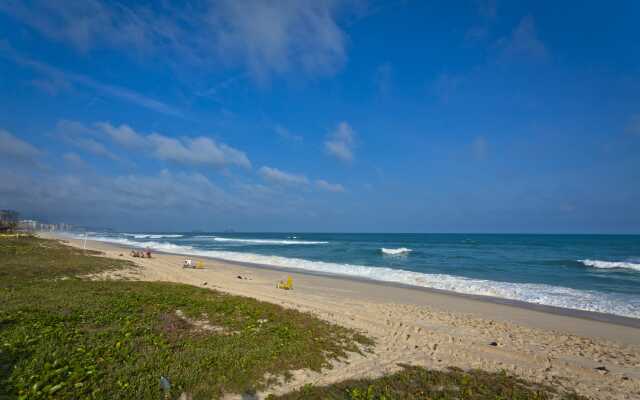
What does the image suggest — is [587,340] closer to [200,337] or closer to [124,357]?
[200,337]

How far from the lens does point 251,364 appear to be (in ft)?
19.9

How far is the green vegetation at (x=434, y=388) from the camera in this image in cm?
536

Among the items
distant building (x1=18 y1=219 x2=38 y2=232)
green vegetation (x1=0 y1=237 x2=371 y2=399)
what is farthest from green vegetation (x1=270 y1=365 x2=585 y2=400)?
distant building (x1=18 y1=219 x2=38 y2=232)

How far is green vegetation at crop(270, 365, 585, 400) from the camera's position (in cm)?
536

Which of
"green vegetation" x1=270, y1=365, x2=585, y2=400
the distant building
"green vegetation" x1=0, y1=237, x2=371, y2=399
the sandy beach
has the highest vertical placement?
the distant building

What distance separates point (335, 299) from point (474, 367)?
757cm

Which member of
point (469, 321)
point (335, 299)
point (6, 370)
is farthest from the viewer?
point (335, 299)

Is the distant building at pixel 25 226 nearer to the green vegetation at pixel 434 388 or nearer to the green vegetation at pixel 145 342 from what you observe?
the green vegetation at pixel 145 342

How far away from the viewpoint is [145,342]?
21.4 feet

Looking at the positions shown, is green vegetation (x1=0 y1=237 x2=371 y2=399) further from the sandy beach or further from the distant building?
the distant building

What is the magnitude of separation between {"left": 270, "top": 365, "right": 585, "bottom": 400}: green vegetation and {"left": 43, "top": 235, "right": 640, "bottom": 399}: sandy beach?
40 cm

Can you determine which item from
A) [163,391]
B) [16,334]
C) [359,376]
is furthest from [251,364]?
[16,334]

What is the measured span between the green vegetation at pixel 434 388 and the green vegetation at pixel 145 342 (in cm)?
97

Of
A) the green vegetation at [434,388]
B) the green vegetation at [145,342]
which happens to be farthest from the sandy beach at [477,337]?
the green vegetation at [145,342]
